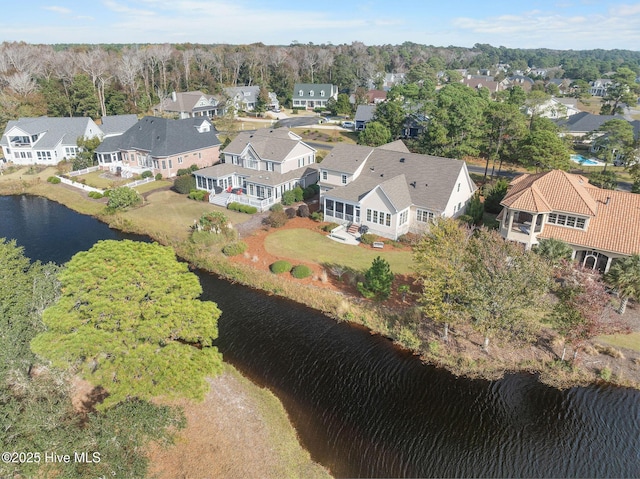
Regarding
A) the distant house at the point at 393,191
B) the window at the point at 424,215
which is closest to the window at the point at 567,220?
the distant house at the point at 393,191

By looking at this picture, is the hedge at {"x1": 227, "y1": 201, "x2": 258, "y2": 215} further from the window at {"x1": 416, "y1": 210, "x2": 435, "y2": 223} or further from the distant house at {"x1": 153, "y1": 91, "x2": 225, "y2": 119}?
the distant house at {"x1": 153, "y1": 91, "x2": 225, "y2": 119}

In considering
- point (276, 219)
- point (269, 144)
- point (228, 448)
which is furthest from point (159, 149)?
point (228, 448)

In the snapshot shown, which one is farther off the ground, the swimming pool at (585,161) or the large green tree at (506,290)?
the swimming pool at (585,161)

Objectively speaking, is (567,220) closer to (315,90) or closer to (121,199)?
(121,199)

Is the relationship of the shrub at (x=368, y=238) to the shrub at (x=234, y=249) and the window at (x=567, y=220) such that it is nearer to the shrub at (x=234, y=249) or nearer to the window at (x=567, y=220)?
the shrub at (x=234, y=249)

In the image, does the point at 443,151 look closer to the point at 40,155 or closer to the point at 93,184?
the point at 93,184

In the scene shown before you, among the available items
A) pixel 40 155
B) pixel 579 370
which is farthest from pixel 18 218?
pixel 579 370
